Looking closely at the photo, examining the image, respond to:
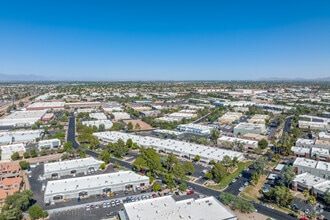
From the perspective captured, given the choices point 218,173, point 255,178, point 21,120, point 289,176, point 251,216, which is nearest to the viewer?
point 251,216

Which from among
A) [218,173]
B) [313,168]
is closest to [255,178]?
[218,173]

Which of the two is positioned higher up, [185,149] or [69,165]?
[185,149]

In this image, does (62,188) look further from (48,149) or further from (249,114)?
(249,114)

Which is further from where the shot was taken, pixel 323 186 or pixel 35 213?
pixel 323 186

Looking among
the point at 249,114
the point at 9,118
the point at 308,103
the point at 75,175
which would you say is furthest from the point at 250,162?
the point at 308,103

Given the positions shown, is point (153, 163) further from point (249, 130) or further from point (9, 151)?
point (249, 130)

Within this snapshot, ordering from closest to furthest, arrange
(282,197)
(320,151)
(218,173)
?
(282,197) < (218,173) < (320,151)

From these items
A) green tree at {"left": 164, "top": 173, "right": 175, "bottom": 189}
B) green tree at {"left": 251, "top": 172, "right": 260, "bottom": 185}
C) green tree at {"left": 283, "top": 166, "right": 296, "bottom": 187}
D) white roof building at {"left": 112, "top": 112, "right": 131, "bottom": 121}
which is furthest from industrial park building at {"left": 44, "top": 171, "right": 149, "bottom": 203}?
white roof building at {"left": 112, "top": 112, "right": 131, "bottom": 121}
